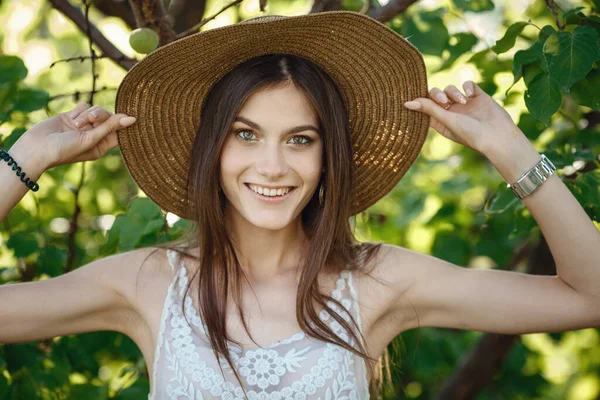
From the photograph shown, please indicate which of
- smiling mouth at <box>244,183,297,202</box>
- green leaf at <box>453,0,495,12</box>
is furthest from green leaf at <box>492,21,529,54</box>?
smiling mouth at <box>244,183,297,202</box>

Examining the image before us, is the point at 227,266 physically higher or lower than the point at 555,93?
lower

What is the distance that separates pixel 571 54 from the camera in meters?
1.87

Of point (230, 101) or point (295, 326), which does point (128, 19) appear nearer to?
point (230, 101)

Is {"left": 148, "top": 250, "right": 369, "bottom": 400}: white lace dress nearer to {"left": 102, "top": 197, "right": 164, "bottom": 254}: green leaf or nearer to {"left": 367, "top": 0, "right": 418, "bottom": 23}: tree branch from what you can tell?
{"left": 102, "top": 197, "right": 164, "bottom": 254}: green leaf

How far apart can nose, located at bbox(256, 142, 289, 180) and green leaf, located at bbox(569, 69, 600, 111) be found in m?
0.78

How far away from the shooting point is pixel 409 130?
2213 mm

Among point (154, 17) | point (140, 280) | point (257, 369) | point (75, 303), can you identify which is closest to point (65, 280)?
point (75, 303)

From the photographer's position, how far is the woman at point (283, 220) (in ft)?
6.57

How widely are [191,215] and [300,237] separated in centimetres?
35

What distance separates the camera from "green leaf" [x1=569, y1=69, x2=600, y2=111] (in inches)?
77.8

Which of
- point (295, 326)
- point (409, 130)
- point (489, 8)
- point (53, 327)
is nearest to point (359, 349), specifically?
point (295, 326)

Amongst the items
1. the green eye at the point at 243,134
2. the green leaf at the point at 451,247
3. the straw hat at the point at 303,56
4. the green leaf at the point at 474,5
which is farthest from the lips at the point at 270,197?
the green leaf at the point at 451,247

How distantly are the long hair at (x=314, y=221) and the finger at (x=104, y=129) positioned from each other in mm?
212

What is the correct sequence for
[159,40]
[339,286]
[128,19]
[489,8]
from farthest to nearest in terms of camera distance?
[128,19], [489,8], [159,40], [339,286]
